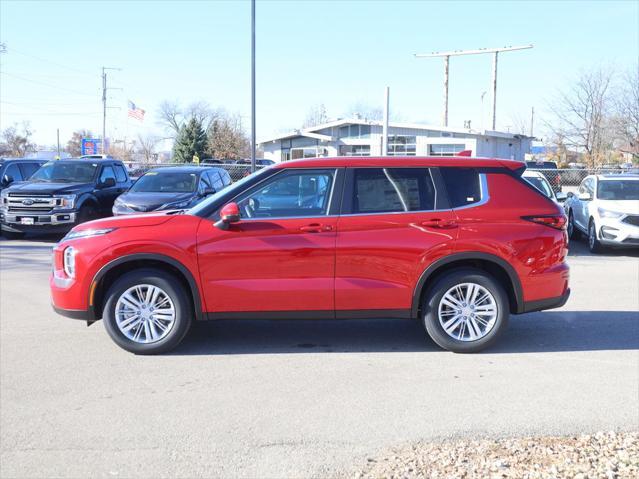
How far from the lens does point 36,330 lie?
709 centimetres

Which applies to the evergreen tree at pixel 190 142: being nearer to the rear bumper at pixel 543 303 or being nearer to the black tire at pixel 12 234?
the black tire at pixel 12 234

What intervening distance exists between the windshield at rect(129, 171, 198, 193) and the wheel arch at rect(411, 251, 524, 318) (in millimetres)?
9485

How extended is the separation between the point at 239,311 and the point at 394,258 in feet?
4.96

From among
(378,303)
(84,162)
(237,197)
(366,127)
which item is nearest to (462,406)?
(378,303)

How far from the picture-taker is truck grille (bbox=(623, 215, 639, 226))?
43.1 ft

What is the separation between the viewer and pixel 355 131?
44.5 m

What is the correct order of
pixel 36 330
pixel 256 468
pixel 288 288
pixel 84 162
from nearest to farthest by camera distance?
pixel 256 468 → pixel 288 288 → pixel 36 330 → pixel 84 162

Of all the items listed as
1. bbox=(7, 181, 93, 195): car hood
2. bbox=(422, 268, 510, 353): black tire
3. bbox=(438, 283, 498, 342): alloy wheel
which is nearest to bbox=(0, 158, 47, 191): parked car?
bbox=(7, 181, 93, 195): car hood

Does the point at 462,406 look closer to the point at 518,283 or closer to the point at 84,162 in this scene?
the point at 518,283

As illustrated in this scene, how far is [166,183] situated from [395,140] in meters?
30.5

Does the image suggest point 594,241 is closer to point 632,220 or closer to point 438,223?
point 632,220

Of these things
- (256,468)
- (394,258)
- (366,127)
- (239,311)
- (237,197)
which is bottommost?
(256,468)

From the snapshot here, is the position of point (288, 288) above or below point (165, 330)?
above

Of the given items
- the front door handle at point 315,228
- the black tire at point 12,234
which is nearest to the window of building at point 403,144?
the black tire at point 12,234
